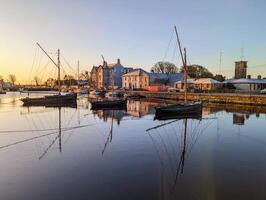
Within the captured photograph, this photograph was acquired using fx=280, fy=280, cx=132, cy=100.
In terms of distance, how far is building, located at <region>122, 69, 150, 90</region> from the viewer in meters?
104

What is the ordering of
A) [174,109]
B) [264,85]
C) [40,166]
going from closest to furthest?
[40,166], [174,109], [264,85]

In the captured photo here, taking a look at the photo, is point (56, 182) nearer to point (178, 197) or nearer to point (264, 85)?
point (178, 197)

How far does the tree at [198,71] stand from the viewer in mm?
117438

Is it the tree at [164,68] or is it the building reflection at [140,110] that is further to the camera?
the tree at [164,68]

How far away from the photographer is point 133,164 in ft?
48.7

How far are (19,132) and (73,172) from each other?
1370 cm

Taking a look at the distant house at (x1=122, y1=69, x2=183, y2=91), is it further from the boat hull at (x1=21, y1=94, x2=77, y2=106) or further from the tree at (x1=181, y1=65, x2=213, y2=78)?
the boat hull at (x1=21, y1=94, x2=77, y2=106)

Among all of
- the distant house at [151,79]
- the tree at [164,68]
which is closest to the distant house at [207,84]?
the distant house at [151,79]

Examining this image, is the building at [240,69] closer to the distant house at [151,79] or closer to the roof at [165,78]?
the distant house at [151,79]

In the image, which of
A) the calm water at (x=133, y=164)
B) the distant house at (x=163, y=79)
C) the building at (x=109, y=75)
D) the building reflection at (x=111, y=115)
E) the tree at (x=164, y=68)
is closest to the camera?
the calm water at (x=133, y=164)

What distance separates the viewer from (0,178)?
1264cm

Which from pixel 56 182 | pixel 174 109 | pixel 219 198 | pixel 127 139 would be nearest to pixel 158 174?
pixel 219 198

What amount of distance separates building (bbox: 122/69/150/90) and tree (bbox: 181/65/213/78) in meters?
22.6

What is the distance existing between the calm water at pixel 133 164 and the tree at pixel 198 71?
Answer: 3679 inches
